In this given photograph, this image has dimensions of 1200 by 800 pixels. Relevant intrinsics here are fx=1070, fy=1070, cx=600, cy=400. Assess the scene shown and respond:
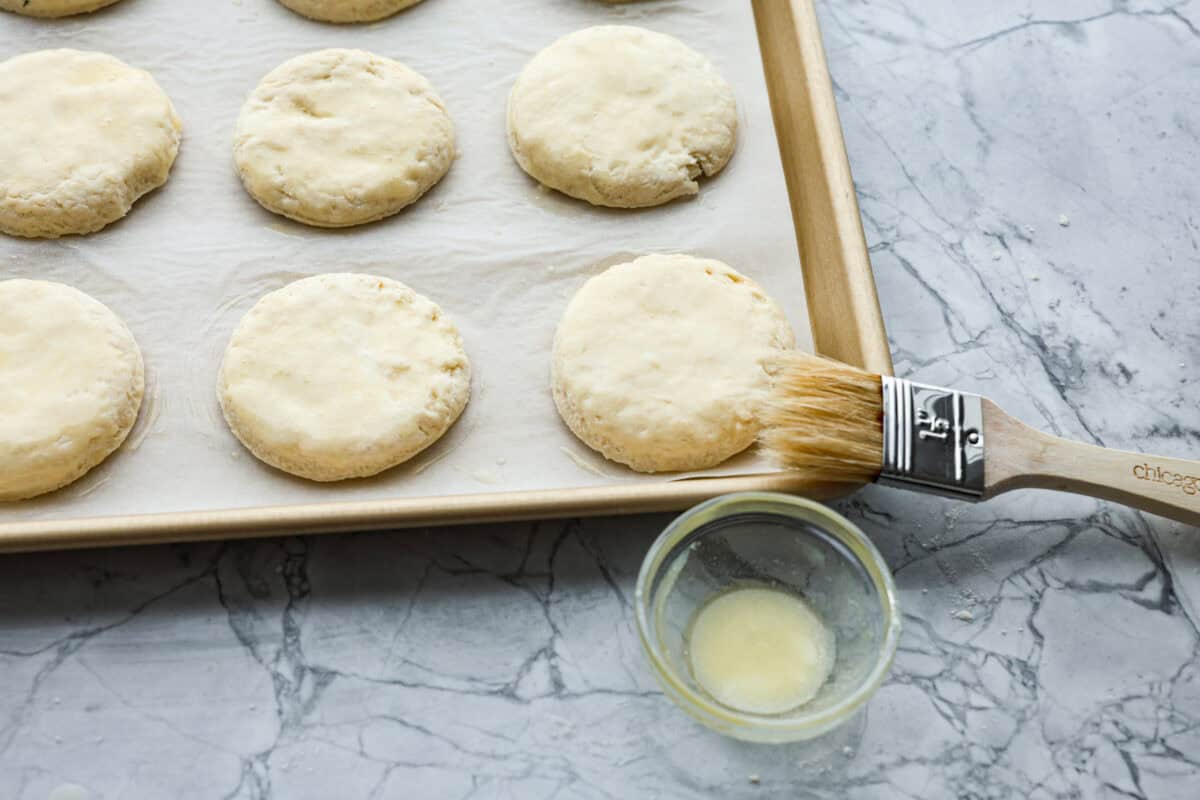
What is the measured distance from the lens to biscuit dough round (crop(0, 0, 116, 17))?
1.80 m

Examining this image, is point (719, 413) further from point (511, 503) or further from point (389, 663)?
point (389, 663)


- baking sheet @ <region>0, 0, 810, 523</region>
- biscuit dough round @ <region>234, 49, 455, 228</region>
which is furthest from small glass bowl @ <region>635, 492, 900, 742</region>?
biscuit dough round @ <region>234, 49, 455, 228</region>

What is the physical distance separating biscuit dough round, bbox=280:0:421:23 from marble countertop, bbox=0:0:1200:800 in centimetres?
95

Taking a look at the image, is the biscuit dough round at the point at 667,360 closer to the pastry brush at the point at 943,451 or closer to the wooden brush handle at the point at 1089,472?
the pastry brush at the point at 943,451

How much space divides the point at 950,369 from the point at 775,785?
67 centimetres

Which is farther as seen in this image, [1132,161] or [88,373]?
[1132,161]

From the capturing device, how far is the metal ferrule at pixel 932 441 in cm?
128

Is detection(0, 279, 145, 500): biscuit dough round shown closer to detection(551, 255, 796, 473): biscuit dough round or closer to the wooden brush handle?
detection(551, 255, 796, 473): biscuit dough round

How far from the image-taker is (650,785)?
124cm

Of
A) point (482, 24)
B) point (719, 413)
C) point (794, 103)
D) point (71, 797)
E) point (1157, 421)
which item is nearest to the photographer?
point (71, 797)

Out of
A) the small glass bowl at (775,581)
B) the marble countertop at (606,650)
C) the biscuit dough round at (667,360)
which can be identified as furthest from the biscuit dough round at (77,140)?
the small glass bowl at (775,581)

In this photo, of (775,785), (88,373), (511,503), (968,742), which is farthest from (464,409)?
(968,742)

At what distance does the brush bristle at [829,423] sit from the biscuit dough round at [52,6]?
1355mm

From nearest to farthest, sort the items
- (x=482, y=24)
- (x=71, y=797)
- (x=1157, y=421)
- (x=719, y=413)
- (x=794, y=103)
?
(x=71, y=797) → (x=719, y=413) → (x=1157, y=421) → (x=794, y=103) → (x=482, y=24)
